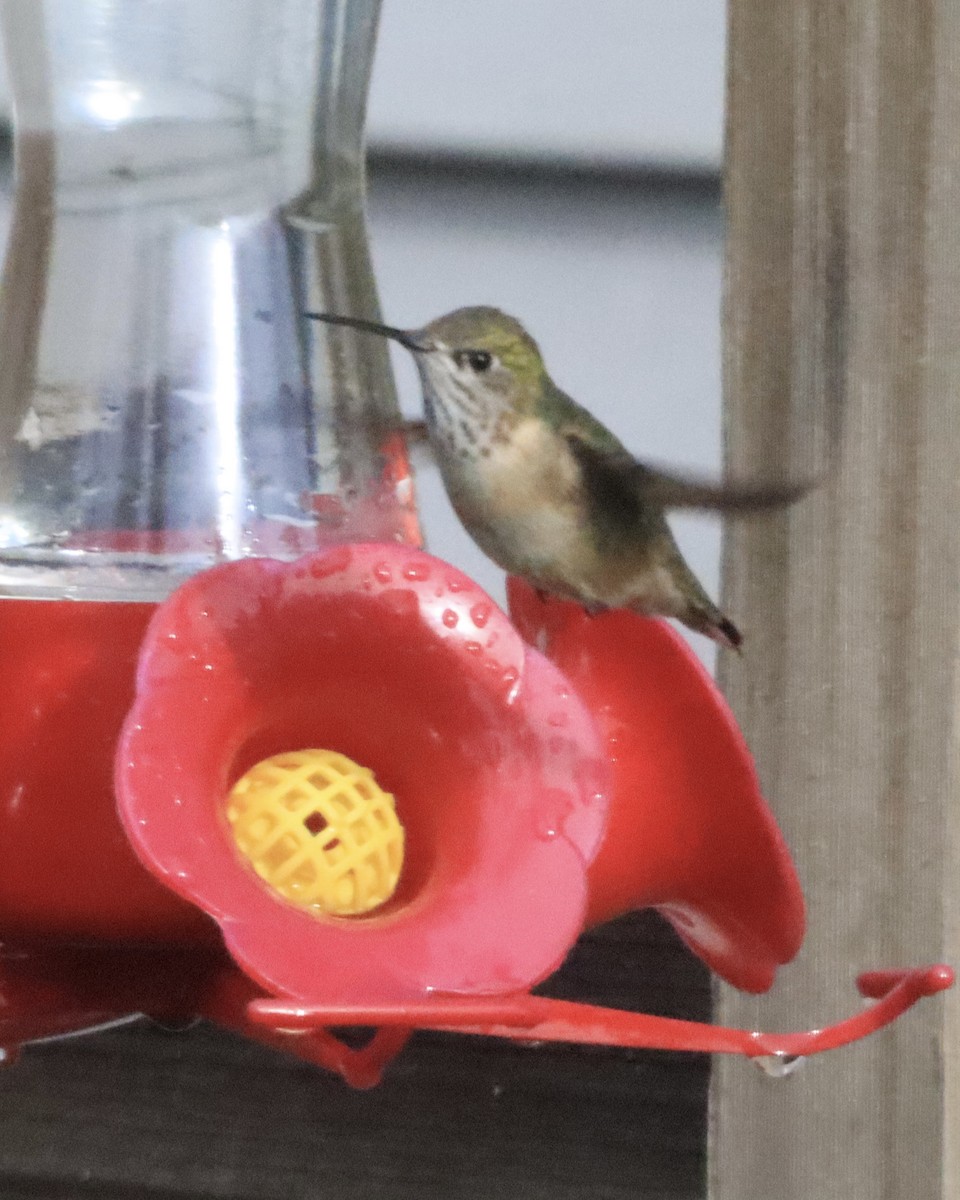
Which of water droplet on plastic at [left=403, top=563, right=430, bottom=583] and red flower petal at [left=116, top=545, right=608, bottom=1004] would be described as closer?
red flower petal at [left=116, top=545, right=608, bottom=1004]

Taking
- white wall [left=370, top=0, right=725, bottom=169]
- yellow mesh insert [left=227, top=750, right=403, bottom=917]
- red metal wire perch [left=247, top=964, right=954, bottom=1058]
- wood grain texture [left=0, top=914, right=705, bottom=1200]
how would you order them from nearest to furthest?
red metal wire perch [left=247, top=964, right=954, bottom=1058] < yellow mesh insert [left=227, top=750, right=403, bottom=917] < wood grain texture [left=0, top=914, right=705, bottom=1200] < white wall [left=370, top=0, right=725, bottom=169]

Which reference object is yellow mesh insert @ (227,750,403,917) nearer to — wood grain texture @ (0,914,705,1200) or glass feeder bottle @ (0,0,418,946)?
glass feeder bottle @ (0,0,418,946)

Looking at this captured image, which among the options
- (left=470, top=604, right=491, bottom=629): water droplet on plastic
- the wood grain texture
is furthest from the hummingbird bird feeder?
the wood grain texture

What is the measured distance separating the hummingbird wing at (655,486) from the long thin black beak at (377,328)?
12 centimetres

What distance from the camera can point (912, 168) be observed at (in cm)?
85

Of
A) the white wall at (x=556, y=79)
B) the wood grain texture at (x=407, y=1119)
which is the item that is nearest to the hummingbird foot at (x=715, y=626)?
the wood grain texture at (x=407, y=1119)

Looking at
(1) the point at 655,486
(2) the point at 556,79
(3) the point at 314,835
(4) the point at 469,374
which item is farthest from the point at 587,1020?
(2) the point at 556,79

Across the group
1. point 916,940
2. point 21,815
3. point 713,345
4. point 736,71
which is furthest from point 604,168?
point 21,815

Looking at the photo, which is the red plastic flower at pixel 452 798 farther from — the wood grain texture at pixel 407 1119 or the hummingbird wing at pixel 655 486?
the wood grain texture at pixel 407 1119

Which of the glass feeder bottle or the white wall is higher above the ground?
the white wall

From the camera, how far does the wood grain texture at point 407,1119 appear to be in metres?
1.30

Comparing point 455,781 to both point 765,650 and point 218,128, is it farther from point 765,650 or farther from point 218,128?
point 218,128

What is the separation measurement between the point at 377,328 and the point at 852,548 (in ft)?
1.12

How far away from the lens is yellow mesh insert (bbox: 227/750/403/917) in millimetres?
605
